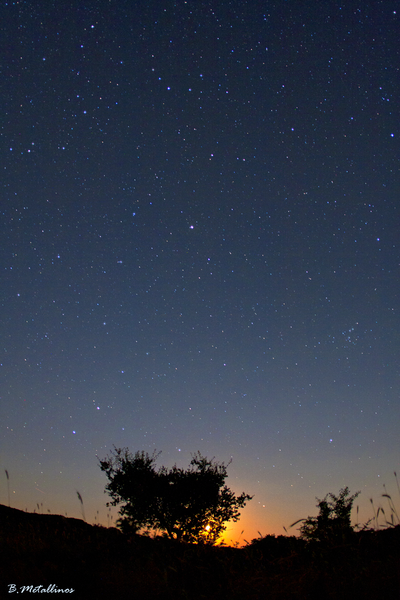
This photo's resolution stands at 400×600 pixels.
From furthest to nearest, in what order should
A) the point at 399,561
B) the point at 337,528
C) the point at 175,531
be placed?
the point at 175,531 < the point at 337,528 < the point at 399,561

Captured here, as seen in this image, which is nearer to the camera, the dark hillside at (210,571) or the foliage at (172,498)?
the dark hillside at (210,571)

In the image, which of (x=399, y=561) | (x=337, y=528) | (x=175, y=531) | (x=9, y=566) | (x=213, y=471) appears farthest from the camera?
(x=213, y=471)

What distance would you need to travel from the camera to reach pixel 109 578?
4.49m

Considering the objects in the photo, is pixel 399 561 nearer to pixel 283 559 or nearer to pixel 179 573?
pixel 283 559

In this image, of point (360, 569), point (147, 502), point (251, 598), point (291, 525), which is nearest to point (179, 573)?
point (251, 598)

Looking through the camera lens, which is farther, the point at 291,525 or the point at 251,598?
the point at 291,525

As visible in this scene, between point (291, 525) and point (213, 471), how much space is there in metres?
19.8

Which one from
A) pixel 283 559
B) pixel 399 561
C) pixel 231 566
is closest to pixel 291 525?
pixel 283 559

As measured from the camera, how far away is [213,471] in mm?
23125

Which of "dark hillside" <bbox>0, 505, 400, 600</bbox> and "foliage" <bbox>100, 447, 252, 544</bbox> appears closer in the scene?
"dark hillside" <bbox>0, 505, 400, 600</bbox>

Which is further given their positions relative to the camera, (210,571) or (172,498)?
(172,498)

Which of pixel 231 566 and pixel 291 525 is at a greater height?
pixel 291 525

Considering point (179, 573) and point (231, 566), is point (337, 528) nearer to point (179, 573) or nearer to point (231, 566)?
point (231, 566)

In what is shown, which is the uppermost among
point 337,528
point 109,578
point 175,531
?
point 337,528
